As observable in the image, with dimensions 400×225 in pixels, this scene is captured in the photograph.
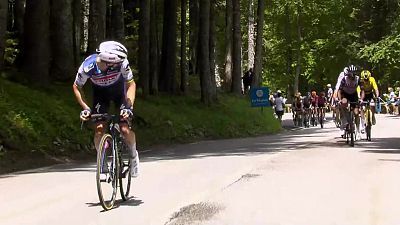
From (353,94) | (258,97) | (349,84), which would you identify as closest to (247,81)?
(258,97)

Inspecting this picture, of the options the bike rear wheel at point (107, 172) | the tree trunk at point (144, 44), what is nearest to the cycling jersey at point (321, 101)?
the tree trunk at point (144, 44)

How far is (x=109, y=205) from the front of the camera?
7.66m

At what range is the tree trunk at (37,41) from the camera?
58.4 ft

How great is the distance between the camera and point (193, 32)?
3444 cm

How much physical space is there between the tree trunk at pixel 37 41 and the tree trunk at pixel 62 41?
1.32 feet

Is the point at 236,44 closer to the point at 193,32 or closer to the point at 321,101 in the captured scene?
the point at 193,32

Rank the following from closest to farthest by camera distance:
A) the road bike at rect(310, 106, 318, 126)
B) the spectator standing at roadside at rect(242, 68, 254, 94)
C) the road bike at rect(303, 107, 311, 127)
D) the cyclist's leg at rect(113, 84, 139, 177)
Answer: the cyclist's leg at rect(113, 84, 139, 177)
the road bike at rect(303, 107, 311, 127)
the road bike at rect(310, 106, 318, 126)
the spectator standing at roadside at rect(242, 68, 254, 94)

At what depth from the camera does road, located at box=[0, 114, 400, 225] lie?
23.9ft

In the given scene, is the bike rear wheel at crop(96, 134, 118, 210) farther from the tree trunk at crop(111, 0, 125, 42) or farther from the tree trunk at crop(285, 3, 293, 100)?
the tree trunk at crop(285, 3, 293, 100)

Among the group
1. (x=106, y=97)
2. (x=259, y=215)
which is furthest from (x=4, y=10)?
(x=259, y=215)

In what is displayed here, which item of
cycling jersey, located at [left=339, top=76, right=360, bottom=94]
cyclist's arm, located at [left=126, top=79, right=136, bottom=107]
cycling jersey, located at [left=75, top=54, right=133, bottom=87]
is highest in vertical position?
cycling jersey, located at [left=339, top=76, right=360, bottom=94]

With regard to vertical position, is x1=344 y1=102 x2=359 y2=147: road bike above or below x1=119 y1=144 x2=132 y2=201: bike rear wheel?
above

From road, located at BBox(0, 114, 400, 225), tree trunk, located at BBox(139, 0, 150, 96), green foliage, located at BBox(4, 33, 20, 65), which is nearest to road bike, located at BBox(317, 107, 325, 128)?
tree trunk, located at BBox(139, 0, 150, 96)

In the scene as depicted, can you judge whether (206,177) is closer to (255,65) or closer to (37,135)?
(37,135)
